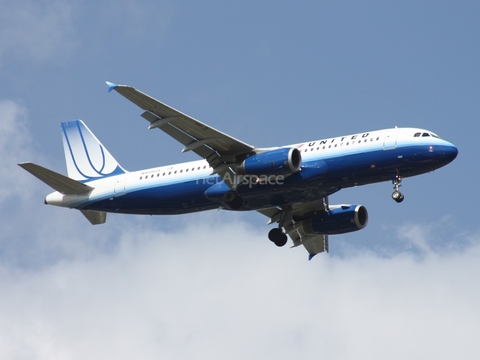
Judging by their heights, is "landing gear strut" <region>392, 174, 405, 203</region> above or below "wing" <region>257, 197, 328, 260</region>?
below

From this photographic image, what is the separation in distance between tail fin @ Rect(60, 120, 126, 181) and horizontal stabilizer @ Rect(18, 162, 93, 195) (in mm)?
1981

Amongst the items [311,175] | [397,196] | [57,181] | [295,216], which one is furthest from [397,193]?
[57,181]

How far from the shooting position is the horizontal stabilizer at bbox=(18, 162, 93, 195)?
53.1 m

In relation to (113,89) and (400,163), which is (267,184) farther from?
(113,89)

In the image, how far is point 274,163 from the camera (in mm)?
49875

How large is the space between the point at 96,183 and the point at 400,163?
61.0ft

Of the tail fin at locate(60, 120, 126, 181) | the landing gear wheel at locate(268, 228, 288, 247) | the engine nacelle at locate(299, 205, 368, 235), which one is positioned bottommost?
the landing gear wheel at locate(268, 228, 288, 247)

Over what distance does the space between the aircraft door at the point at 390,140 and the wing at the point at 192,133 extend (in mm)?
7112

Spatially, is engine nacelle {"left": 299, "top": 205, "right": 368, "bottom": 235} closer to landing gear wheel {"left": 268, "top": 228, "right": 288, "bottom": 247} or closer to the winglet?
landing gear wheel {"left": 268, "top": 228, "right": 288, "bottom": 247}

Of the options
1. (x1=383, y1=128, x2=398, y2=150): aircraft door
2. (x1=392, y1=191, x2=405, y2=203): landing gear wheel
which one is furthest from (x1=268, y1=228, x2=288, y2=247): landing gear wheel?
(x1=383, y1=128, x2=398, y2=150): aircraft door

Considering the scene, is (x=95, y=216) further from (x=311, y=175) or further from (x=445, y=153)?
(x=445, y=153)

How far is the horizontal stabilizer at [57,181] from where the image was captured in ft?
174

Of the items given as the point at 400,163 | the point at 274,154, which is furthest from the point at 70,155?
the point at 400,163

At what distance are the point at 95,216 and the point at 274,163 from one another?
45.4ft
